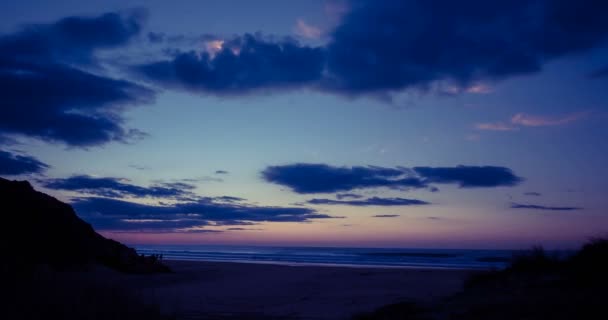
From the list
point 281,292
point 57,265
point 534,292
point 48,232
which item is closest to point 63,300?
point 534,292

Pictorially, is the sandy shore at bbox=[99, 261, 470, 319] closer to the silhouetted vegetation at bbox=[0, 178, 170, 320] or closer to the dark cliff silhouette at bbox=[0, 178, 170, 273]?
the silhouetted vegetation at bbox=[0, 178, 170, 320]

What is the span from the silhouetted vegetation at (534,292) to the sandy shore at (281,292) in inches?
51.7

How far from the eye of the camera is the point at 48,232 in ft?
55.3

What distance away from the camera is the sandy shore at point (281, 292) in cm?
1078

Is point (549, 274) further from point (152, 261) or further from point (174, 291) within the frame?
point (152, 261)

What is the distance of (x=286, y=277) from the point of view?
19766mm

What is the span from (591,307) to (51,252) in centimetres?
1673

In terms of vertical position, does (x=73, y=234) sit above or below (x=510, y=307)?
above

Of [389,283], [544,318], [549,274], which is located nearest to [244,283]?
[389,283]

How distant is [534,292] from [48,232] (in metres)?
16.3

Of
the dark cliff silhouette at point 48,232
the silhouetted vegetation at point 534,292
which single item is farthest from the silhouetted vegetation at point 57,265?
the silhouetted vegetation at point 534,292

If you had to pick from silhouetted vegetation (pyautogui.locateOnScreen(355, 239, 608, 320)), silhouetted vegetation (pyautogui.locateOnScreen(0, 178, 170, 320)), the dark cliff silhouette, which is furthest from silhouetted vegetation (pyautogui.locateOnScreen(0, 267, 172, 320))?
the dark cliff silhouette

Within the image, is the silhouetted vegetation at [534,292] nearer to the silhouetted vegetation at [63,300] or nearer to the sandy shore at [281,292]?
the sandy shore at [281,292]

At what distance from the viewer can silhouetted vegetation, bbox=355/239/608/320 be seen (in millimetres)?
6281
